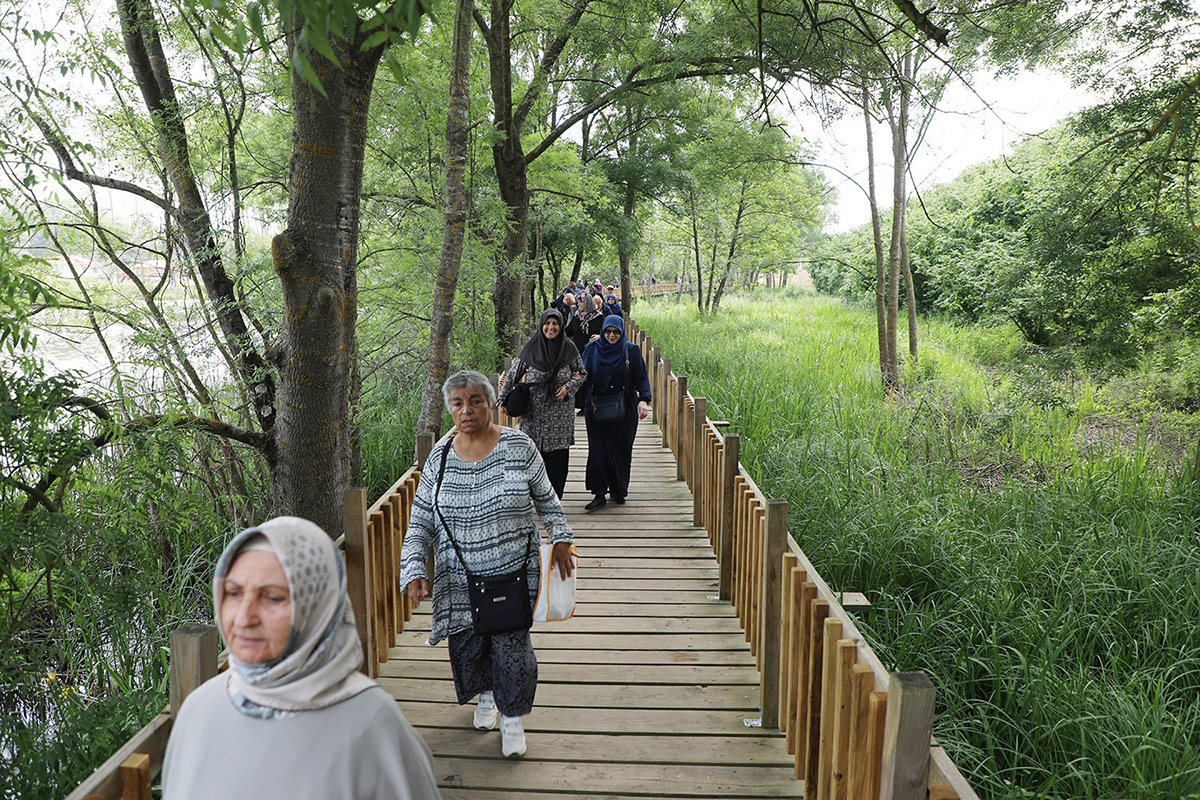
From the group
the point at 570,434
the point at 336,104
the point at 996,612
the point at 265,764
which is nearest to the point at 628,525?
the point at 570,434

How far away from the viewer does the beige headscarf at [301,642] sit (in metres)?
1.47

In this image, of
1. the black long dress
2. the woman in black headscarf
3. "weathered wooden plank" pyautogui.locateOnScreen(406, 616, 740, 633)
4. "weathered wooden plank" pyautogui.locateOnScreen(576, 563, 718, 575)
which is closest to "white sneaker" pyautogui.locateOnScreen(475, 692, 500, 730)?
"weathered wooden plank" pyautogui.locateOnScreen(406, 616, 740, 633)

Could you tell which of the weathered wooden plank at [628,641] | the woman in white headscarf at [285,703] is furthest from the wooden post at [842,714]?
the weathered wooden plank at [628,641]

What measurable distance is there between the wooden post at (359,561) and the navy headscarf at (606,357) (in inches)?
128

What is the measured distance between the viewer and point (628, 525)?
6727mm

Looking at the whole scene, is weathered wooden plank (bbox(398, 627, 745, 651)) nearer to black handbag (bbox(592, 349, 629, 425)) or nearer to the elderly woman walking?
the elderly woman walking

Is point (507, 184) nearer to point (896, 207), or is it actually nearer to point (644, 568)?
point (896, 207)

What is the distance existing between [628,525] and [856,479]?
2200 mm

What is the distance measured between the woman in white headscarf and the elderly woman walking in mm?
1717

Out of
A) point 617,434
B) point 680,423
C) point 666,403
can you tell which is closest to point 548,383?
point 617,434

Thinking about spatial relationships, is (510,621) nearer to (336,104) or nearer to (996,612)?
(336,104)

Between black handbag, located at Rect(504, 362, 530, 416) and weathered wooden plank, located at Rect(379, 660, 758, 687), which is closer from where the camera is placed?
weathered wooden plank, located at Rect(379, 660, 758, 687)

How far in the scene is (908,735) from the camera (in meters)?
2.09

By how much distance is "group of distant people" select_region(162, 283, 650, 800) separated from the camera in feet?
4.84
